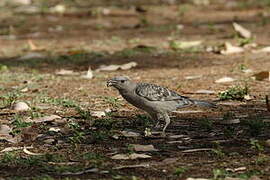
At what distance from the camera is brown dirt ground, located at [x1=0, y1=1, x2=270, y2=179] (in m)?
4.61

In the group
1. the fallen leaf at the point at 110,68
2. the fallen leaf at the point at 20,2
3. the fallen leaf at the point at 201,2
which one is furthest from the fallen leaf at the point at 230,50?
the fallen leaf at the point at 20,2

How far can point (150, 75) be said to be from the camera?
28.0 ft

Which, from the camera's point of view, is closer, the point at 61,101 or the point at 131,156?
the point at 131,156

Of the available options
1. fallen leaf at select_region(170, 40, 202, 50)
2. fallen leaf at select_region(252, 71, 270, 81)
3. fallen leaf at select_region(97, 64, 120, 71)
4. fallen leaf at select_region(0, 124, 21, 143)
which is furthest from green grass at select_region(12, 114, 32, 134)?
fallen leaf at select_region(170, 40, 202, 50)

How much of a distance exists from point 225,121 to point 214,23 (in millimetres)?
8062

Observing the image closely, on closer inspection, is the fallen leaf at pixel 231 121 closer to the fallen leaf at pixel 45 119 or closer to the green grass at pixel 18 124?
the fallen leaf at pixel 45 119

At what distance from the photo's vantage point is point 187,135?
211 inches

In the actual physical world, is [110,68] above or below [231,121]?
below

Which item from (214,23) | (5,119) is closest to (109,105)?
(5,119)

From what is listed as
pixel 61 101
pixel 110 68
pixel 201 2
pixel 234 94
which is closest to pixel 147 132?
pixel 234 94

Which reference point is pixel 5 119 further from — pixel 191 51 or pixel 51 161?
pixel 191 51

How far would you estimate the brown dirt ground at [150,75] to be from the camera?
15.1 ft

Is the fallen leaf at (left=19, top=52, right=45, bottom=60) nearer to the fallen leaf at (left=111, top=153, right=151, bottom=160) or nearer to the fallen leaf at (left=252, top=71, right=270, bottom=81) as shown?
the fallen leaf at (left=252, top=71, right=270, bottom=81)

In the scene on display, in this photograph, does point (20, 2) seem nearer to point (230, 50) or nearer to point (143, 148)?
point (230, 50)
